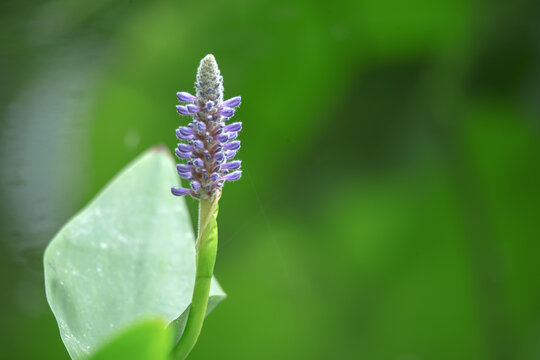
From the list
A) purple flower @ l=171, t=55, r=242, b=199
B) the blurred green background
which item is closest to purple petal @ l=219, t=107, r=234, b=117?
purple flower @ l=171, t=55, r=242, b=199

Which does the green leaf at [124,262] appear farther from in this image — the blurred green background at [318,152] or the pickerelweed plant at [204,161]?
the blurred green background at [318,152]

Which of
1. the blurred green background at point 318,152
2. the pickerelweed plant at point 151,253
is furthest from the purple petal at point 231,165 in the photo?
the blurred green background at point 318,152

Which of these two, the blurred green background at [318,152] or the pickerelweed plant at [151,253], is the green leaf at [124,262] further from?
the blurred green background at [318,152]

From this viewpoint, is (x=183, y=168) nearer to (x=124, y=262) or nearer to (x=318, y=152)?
(x=124, y=262)

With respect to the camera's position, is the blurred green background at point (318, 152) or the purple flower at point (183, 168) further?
the blurred green background at point (318, 152)

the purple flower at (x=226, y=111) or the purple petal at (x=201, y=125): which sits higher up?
the purple flower at (x=226, y=111)

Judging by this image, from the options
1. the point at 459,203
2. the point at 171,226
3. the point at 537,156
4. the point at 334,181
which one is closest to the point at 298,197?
the point at 334,181
